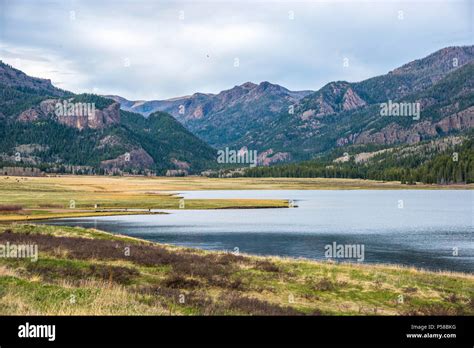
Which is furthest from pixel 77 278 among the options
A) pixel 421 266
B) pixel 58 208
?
pixel 58 208

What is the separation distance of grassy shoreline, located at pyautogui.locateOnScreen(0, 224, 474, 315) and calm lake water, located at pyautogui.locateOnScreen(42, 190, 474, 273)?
13.5 metres

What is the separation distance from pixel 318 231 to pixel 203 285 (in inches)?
1939

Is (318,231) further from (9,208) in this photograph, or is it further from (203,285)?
(9,208)

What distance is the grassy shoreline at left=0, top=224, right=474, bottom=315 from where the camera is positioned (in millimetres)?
24078

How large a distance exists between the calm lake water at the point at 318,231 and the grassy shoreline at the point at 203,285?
1353 cm

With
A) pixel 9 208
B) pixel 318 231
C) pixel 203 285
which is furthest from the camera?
pixel 9 208

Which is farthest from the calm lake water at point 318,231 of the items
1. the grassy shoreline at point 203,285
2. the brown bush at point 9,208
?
the brown bush at point 9,208

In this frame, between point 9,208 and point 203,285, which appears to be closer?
point 203,285

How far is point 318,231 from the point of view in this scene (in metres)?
83.2

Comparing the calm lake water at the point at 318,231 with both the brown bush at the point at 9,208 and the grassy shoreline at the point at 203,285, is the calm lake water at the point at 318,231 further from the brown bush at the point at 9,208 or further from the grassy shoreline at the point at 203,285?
the brown bush at the point at 9,208

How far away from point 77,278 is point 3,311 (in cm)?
1585

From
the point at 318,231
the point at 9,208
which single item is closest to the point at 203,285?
the point at 318,231

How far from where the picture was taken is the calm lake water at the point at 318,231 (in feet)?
201
